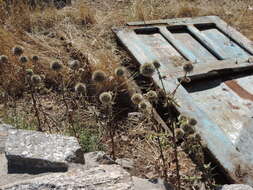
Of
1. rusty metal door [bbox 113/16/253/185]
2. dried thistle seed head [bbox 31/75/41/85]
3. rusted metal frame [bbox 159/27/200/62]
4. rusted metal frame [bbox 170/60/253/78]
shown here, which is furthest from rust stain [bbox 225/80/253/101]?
dried thistle seed head [bbox 31/75/41/85]

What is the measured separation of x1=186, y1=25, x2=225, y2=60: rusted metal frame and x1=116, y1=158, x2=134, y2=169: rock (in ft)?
5.59

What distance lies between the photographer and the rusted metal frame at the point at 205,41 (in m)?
4.31

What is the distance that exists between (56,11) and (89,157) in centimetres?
335

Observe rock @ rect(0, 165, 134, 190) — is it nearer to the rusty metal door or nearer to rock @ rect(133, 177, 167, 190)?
rock @ rect(133, 177, 167, 190)


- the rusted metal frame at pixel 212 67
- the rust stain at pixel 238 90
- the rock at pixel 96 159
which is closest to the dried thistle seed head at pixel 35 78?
the rock at pixel 96 159

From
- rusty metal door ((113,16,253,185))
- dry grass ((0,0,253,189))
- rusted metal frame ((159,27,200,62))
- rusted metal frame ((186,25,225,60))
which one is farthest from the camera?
rusted metal frame ((186,25,225,60))

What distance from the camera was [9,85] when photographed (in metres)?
3.91

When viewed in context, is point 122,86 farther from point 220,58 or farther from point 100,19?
point 100,19

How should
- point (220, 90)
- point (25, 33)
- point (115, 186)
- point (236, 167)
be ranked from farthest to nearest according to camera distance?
point (25, 33) → point (220, 90) → point (236, 167) → point (115, 186)

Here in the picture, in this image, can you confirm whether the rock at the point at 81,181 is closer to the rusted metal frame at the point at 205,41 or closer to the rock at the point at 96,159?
the rock at the point at 96,159

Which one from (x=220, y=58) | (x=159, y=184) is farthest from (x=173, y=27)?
(x=159, y=184)

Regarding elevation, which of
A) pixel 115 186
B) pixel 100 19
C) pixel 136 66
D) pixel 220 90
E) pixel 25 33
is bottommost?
pixel 115 186

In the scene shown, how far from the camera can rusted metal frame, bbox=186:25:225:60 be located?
4309mm

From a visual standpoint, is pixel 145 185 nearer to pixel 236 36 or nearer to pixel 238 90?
pixel 238 90
